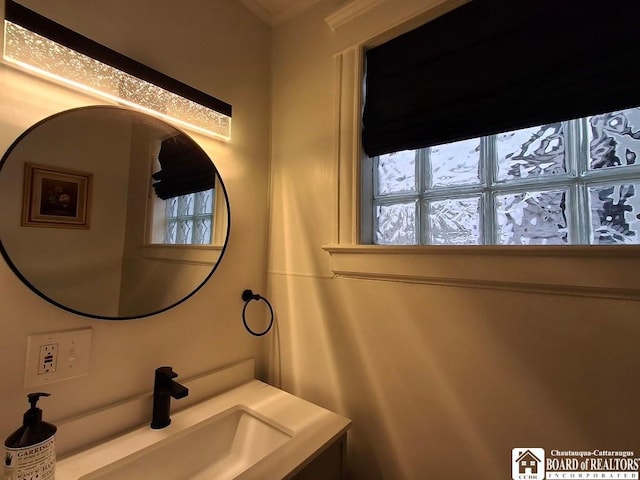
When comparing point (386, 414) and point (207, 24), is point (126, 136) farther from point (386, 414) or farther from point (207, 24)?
point (386, 414)

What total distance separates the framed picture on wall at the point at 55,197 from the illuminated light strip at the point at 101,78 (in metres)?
0.25

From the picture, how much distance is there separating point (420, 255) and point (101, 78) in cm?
108

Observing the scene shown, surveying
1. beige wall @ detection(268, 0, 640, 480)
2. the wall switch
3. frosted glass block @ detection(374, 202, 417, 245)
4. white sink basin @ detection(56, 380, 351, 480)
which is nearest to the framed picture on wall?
the wall switch

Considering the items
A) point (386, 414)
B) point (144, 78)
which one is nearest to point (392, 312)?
point (386, 414)

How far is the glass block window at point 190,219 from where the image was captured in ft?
3.35

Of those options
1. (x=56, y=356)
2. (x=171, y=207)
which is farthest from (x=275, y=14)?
(x=56, y=356)

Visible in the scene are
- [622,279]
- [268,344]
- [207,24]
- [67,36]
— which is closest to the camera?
[622,279]

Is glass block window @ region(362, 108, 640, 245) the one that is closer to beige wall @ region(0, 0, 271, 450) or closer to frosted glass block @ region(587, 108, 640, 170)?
frosted glass block @ region(587, 108, 640, 170)

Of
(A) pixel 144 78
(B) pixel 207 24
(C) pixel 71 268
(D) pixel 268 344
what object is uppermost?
(B) pixel 207 24

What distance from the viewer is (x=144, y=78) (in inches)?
36.3

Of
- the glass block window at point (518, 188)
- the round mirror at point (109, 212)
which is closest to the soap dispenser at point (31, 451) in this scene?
the round mirror at point (109, 212)

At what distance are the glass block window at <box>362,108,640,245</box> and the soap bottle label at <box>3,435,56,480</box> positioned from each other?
1024mm

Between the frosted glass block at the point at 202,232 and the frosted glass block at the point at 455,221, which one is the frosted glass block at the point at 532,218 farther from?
the frosted glass block at the point at 202,232

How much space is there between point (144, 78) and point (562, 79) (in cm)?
118
